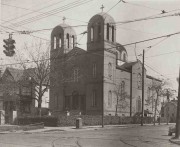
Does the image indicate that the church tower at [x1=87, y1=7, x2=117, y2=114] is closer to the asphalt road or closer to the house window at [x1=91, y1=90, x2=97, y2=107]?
the house window at [x1=91, y1=90, x2=97, y2=107]

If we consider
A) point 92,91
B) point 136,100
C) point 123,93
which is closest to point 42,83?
point 92,91

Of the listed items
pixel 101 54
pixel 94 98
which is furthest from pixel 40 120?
pixel 101 54

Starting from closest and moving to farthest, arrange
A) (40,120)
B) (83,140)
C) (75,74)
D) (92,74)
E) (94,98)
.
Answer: (83,140) < (40,120) < (94,98) < (92,74) < (75,74)

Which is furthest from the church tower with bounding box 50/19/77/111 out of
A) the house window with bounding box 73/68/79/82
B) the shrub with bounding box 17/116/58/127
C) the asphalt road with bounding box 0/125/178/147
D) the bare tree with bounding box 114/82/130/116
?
the asphalt road with bounding box 0/125/178/147

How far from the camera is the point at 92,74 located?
2112 inches

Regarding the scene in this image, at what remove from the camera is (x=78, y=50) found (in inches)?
2219

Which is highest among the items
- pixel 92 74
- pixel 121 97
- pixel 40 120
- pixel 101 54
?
pixel 101 54

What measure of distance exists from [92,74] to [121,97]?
6.37 metres

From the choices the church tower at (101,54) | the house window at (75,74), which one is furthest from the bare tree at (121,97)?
the house window at (75,74)

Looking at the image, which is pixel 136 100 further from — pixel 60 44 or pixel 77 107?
pixel 60 44

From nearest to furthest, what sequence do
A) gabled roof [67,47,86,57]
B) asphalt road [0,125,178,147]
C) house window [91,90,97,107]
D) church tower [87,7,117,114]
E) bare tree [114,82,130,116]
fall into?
asphalt road [0,125,178,147] < church tower [87,7,117,114] < house window [91,90,97,107] < bare tree [114,82,130,116] < gabled roof [67,47,86,57]

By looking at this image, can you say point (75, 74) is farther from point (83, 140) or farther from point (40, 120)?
point (83, 140)

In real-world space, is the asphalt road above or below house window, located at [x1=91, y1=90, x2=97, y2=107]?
below

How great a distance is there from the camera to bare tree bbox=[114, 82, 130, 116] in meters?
55.0
